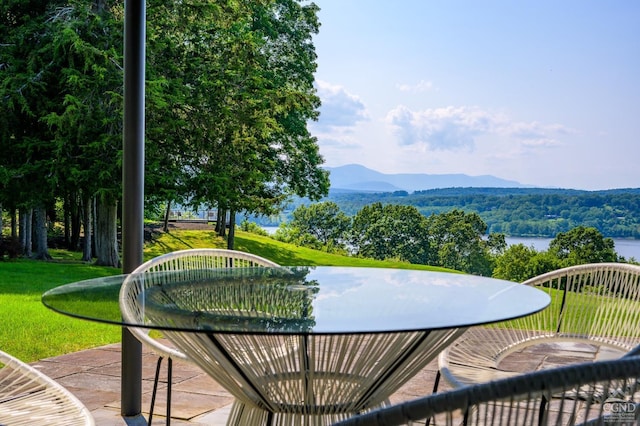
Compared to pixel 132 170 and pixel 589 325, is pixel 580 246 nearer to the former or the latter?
pixel 589 325

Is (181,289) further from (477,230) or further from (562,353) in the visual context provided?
(477,230)

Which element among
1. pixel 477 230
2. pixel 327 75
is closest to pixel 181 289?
pixel 477 230

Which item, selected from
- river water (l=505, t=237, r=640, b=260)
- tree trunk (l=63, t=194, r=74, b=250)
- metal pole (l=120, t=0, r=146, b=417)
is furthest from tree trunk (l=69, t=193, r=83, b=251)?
metal pole (l=120, t=0, r=146, b=417)

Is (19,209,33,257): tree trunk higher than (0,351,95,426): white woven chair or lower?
lower

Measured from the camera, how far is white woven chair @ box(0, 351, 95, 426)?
1.67 m

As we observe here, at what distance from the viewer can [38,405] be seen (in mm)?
1776

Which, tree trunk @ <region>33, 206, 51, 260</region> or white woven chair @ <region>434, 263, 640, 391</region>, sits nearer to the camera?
white woven chair @ <region>434, 263, 640, 391</region>

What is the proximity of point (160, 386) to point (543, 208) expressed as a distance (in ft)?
21.6

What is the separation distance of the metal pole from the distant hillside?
7453 mm

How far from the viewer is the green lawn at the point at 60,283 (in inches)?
201

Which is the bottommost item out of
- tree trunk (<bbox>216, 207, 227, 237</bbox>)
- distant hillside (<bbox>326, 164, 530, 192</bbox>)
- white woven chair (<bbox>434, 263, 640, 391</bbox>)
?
tree trunk (<bbox>216, 207, 227, 237</bbox>)

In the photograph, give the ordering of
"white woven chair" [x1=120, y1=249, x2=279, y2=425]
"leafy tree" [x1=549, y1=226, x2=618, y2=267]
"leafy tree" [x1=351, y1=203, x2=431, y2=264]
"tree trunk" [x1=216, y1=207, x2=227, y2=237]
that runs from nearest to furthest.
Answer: "white woven chair" [x1=120, y1=249, x2=279, y2=425] → "leafy tree" [x1=549, y1=226, x2=618, y2=267] → "leafy tree" [x1=351, y1=203, x2=431, y2=264] → "tree trunk" [x1=216, y1=207, x2=227, y2=237]

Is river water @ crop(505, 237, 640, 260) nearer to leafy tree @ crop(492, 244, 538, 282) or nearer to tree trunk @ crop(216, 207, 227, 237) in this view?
leafy tree @ crop(492, 244, 538, 282)

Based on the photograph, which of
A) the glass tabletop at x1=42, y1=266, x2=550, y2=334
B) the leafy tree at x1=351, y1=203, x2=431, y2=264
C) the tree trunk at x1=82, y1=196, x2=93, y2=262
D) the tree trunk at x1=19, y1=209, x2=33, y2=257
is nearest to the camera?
the glass tabletop at x1=42, y1=266, x2=550, y2=334
